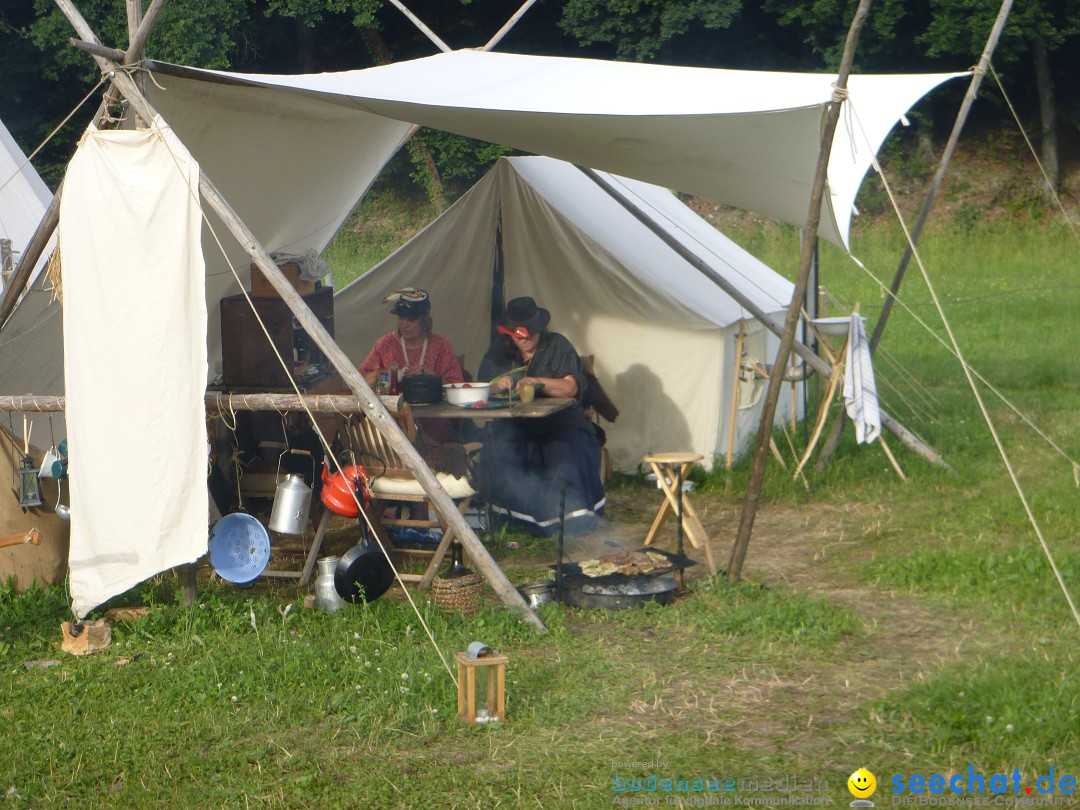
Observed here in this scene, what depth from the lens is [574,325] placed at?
6414mm

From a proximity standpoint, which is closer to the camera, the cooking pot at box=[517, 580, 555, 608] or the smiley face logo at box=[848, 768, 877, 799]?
the smiley face logo at box=[848, 768, 877, 799]

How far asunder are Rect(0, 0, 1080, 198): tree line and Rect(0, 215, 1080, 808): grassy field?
12.6 m

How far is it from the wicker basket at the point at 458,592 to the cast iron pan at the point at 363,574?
0.25m

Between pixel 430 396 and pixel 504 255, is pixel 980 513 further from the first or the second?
pixel 504 255

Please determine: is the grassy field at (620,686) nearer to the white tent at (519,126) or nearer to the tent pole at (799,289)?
the tent pole at (799,289)

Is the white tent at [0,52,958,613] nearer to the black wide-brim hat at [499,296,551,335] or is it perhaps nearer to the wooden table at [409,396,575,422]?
the black wide-brim hat at [499,296,551,335]

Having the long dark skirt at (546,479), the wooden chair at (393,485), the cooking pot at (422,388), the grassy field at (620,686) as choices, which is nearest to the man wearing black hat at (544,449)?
the long dark skirt at (546,479)

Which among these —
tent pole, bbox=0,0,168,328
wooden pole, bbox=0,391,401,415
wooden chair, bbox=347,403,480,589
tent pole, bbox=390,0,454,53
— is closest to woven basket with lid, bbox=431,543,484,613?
wooden chair, bbox=347,403,480,589

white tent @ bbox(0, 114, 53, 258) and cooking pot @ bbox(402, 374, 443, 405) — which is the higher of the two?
white tent @ bbox(0, 114, 53, 258)

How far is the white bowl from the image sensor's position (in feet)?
16.2

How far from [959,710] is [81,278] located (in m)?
3.12

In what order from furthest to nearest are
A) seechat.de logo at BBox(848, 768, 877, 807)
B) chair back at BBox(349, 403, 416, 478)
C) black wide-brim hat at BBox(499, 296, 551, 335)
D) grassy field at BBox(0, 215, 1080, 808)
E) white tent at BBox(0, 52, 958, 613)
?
black wide-brim hat at BBox(499, 296, 551, 335) → chair back at BBox(349, 403, 416, 478) → white tent at BBox(0, 52, 958, 613) → grassy field at BBox(0, 215, 1080, 808) → seechat.de logo at BBox(848, 768, 877, 807)

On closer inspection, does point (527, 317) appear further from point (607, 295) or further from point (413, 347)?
point (607, 295)

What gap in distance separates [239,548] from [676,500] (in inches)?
67.2
